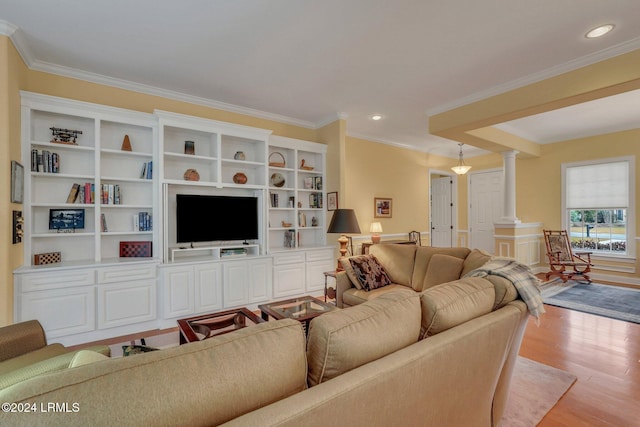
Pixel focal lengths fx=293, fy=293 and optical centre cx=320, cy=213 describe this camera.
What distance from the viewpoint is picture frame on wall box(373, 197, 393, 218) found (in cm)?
576

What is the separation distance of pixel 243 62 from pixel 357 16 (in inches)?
50.8

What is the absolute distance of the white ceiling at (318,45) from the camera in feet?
7.34

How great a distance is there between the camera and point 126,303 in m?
3.13

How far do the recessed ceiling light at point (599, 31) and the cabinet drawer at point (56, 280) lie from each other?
5.09 metres

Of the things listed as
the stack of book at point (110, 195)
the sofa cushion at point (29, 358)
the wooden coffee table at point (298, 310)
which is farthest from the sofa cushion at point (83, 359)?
the stack of book at point (110, 195)

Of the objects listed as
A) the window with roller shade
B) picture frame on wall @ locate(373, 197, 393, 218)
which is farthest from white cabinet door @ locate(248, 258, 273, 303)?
the window with roller shade

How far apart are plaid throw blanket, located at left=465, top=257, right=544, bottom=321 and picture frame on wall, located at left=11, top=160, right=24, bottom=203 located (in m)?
3.69

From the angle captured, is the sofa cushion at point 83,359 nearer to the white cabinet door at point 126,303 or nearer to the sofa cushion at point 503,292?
the sofa cushion at point 503,292

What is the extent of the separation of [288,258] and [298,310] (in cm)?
172

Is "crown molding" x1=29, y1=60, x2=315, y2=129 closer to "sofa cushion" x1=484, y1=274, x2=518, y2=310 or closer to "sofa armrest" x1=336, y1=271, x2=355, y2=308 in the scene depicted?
"sofa armrest" x1=336, y1=271, x2=355, y2=308

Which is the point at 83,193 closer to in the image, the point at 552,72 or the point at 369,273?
the point at 369,273

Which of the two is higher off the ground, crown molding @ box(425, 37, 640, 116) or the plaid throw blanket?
crown molding @ box(425, 37, 640, 116)

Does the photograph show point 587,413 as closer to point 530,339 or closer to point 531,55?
point 530,339

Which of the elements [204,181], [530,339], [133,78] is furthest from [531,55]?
[133,78]
